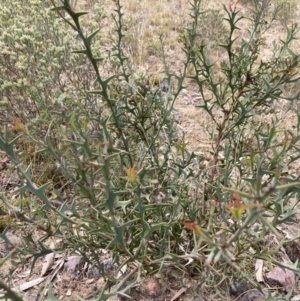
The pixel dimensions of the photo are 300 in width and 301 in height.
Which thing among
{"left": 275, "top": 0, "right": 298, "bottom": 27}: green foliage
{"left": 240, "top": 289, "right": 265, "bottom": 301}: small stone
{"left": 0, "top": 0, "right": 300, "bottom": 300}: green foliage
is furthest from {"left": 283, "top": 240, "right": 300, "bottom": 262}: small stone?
{"left": 275, "top": 0, "right": 298, "bottom": 27}: green foliage

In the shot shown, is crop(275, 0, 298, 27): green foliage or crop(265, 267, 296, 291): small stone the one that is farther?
crop(275, 0, 298, 27): green foliage

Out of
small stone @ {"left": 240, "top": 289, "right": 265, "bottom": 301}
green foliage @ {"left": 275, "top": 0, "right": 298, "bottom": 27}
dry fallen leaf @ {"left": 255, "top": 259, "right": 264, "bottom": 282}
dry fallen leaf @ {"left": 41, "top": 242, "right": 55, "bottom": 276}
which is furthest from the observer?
green foliage @ {"left": 275, "top": 0, "right": 298, "bottom": 27}

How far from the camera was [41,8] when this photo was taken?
301 centimetres

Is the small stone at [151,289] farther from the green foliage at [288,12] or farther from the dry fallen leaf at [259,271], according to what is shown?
the green foliage at [288,12]

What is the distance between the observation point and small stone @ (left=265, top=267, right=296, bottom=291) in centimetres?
188

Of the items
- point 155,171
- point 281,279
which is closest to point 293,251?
point 281,279

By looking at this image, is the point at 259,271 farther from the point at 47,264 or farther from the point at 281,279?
the point at 47,264

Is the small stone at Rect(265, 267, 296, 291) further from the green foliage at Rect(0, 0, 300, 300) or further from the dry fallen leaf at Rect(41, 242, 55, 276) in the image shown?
the dry fallen leaf at Rect(41, 242, 55, 276)

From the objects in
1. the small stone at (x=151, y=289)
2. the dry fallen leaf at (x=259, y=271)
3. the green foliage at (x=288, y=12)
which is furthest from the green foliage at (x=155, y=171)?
the green foliage at (x=288, y=12)

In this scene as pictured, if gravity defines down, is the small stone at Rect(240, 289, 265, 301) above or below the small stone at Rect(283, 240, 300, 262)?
A: below

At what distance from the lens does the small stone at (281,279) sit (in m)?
1.88

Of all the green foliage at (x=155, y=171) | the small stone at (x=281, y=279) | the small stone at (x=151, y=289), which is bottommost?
the small stone at (x=281, y=279)

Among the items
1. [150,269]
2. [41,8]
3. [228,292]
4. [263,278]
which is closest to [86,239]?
[150,269]

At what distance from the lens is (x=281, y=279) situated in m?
1.90
